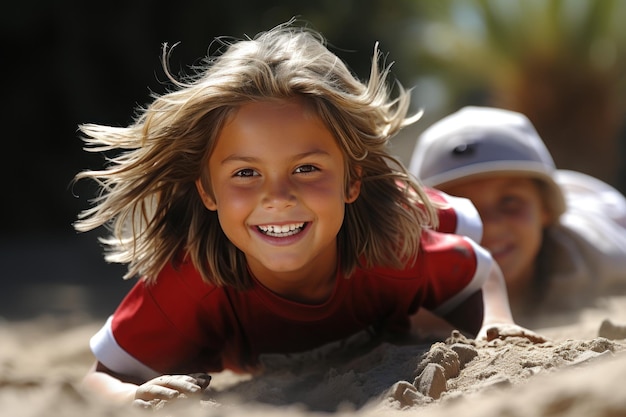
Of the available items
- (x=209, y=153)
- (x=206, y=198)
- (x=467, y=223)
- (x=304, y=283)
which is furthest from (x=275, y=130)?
→ (x=467, y=223)

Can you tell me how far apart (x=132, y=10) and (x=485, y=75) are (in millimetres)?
3912

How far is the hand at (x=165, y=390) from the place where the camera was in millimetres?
2328

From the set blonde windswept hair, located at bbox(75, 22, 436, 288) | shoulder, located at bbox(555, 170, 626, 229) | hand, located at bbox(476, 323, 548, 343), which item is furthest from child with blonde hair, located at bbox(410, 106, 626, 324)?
hand, located at bbox(476, 323, 548, 343)

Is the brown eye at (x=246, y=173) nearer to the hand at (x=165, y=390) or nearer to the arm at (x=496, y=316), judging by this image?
the hand at (x=165, y=390)

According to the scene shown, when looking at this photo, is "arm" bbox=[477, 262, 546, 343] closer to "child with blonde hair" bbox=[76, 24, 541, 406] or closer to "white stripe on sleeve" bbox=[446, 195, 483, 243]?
"child with blonde hair" bbox=[76, 24, 541, 406]

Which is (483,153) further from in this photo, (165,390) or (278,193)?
(165,390)

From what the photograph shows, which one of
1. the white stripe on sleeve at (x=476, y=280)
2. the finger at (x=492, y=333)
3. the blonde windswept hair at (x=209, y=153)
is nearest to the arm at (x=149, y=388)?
the blonde windswept hair at (x=209, y=153)

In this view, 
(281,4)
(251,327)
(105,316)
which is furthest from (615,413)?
(281,4)

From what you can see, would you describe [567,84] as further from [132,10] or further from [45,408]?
[45,408]

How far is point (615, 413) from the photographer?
1.38 meters

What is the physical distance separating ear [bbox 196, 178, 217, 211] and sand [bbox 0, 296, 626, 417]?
22.7 inches

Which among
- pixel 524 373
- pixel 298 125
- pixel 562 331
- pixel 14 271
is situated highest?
pixel 298 125

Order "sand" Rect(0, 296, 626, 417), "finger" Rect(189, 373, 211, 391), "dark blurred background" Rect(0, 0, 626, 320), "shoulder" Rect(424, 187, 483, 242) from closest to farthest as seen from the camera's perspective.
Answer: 1. "sand" Rect(0, 296, 626, 417)
2. "finger" Rect(189, 373, 211, 391)
3. "shoulder" Rect(424, 187, 483, 242)
4. "dark blurred background" Rect(0, 0, 626, 320)

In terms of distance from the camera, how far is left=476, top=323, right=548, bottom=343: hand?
266 centimetres
